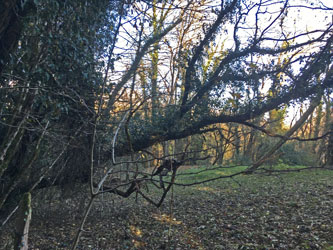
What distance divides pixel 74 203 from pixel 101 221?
117cm

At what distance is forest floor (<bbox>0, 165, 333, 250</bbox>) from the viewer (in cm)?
411

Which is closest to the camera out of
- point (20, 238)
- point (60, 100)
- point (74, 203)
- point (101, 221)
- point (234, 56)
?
point (20, 238)

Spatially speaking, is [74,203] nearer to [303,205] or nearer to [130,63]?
[130,63]

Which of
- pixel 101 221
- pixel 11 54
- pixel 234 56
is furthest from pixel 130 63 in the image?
pixel 101 221

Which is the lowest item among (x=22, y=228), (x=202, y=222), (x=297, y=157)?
(x=202, y=222)

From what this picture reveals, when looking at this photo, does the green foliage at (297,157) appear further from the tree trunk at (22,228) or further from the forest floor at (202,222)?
the tree trunk at (22,228)

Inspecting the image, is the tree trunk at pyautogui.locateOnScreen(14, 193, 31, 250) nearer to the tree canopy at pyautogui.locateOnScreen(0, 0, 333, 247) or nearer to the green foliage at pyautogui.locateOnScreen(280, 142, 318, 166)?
the tree canopy at pyautogui.locateOnScreen(0, 0, 333, 247)

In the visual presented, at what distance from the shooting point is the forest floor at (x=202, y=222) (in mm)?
4105

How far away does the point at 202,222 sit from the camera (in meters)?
5.15

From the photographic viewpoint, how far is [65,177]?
17.5 feet

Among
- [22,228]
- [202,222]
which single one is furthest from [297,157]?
[22,228]

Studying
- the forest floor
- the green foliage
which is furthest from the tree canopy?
the green foliage

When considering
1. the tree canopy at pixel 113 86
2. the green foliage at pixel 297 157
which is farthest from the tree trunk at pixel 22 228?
the green foliage at pixel 297 157

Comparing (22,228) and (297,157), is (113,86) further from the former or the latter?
(297,157)
